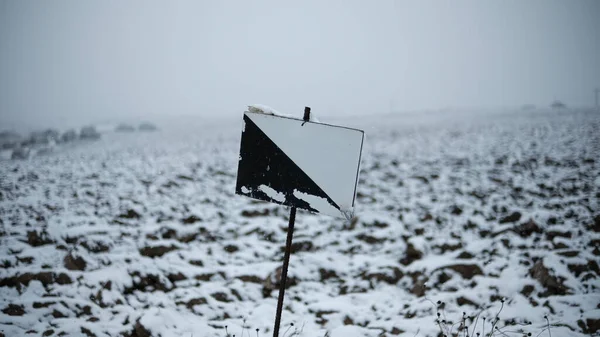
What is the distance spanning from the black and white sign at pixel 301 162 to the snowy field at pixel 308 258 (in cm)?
140

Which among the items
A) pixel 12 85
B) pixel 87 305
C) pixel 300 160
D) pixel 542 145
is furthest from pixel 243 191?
pixel 12 85

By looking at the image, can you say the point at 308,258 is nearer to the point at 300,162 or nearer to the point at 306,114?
the point at 300,162

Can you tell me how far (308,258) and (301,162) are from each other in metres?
3.03

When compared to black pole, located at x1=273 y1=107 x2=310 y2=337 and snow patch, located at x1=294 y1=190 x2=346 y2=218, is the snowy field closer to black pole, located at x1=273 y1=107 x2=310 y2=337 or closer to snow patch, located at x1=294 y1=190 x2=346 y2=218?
black pole, located at x1=273 y1=107 x2=310 y2=337

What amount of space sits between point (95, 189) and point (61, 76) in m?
117

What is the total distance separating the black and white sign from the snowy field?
1.40 metres

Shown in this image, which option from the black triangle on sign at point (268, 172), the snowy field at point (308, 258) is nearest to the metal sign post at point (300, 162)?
the black triangle on sign at point (268, 172)

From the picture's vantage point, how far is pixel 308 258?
485 cm

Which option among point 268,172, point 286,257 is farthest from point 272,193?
point 286,257

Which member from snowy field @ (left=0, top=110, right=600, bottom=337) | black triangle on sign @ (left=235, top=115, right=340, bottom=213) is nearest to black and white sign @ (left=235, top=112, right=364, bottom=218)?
black triangle on sign @ (left=235, top=115, right=340, bottom=213)

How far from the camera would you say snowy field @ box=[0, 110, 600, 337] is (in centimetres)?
329

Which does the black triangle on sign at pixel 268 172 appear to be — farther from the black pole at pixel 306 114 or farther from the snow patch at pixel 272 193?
the black pole at pixel 306 114

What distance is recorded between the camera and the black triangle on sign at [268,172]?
2230mm

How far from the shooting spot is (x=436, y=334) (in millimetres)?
3027
